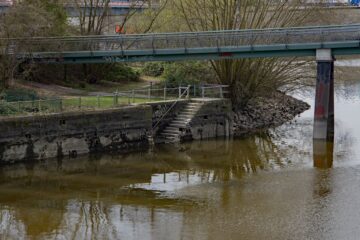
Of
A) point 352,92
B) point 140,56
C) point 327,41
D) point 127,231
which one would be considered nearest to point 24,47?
point 140,56

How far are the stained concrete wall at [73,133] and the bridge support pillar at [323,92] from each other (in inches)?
365

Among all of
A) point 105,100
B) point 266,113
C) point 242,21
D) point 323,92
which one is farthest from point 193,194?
point 266,113

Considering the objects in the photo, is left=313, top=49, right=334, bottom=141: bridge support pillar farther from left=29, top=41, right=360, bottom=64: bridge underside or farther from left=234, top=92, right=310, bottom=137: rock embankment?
left=234, top=92, right=310, bottom=137: rock embankment

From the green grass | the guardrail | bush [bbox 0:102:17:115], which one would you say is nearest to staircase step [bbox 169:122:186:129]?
the green grass

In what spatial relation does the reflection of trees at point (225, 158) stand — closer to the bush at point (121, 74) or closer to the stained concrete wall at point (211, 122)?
the stained concrete wall at point (211, 122)

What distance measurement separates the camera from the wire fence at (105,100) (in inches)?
1313

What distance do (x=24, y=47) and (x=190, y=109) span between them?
32.7 feet

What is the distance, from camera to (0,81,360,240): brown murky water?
2136cm

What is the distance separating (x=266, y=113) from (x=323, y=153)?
43.8 feet

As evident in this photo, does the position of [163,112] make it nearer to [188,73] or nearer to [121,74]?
[188,73]

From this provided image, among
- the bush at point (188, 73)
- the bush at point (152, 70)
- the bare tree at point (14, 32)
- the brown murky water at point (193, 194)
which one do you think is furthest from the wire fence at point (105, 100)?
the bush at point (152, 70)

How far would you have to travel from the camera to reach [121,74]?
1981 inches

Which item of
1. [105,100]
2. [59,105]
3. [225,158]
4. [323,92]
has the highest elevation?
[323,92]

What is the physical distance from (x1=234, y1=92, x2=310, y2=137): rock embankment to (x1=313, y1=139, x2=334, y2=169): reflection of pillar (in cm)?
565
